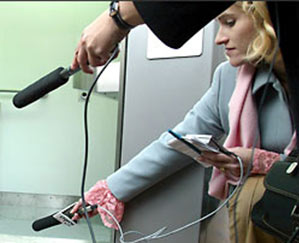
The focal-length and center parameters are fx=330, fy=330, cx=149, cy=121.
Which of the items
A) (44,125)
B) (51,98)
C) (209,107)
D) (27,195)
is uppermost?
(209,107)

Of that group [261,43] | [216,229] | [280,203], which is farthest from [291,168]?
[216,229]

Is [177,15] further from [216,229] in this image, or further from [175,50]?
[216,229]

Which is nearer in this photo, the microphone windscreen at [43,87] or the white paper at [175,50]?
the microphone windscreen at [43,87]

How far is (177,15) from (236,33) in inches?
13.7

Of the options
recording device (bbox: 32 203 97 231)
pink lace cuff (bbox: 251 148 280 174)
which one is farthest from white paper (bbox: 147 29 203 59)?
recording device (bbox: 32 203 97 231)

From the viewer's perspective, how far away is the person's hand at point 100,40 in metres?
0.38

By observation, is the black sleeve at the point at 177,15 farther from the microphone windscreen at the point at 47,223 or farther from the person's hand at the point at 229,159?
the microphone windscreen at the point at 47,223

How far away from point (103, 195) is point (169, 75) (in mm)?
328

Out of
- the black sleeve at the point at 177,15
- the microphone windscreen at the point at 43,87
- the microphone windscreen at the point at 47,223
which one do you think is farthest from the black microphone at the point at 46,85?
the microphone windscreen at the point at 47,223

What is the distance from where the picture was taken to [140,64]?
83 cm

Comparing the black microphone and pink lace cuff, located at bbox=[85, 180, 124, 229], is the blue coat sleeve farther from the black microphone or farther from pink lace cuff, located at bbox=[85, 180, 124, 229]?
the black microphone

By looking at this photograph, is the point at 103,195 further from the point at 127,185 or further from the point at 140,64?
the point at 140,64

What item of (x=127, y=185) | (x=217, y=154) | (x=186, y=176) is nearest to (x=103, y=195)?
(x=127, y=185)

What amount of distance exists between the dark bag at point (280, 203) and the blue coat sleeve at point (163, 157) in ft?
0.73
